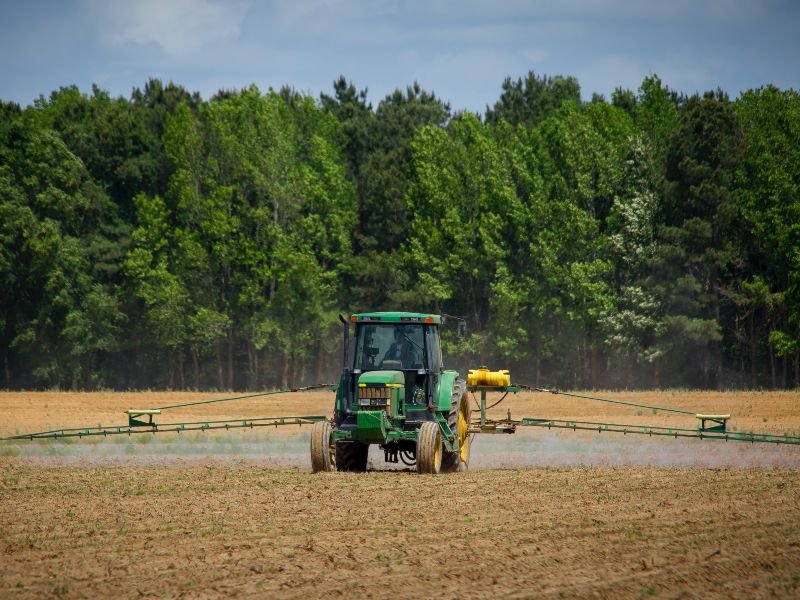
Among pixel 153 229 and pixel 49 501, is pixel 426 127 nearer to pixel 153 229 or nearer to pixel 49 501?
pixel 153 229

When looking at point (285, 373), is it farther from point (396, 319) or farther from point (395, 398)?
point (395, 398)

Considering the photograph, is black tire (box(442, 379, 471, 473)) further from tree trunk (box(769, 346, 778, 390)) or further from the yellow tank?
tree trunk (box(769, 346, 778, 390))

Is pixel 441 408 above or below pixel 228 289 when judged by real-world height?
below

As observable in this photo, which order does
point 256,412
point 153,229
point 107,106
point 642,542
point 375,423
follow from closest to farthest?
point 642,542, point 375,423, point 256,412, point 153,229, point 107,106

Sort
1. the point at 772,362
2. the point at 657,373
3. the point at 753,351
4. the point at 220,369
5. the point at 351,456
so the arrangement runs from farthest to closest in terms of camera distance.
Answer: the point at 220,369, the point at 657,373, the point at 753,351, the point at 772,362, the point at 351,456

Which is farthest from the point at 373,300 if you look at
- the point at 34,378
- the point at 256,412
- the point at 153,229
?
the point at 256,412

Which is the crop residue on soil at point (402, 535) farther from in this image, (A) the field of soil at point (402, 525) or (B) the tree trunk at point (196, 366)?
(B) the tree trunk at point (196, 366)

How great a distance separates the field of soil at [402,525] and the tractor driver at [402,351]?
2.03m

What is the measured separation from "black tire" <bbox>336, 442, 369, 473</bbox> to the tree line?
132 ft

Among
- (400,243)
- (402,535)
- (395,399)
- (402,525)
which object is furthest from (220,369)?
(402,535)

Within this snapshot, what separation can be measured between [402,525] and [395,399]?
6218mm

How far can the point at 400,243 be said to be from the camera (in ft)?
241

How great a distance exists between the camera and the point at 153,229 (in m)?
71.2

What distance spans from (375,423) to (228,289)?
172 feet
